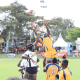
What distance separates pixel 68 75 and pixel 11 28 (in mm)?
44493

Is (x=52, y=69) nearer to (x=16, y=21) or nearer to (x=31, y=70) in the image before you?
(x=31, y=70)

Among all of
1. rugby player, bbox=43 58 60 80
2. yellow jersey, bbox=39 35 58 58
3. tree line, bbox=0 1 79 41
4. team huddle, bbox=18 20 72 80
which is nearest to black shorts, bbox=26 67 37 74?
team huddle, bbox=18 20 72 80

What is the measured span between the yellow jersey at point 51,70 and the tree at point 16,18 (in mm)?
41833

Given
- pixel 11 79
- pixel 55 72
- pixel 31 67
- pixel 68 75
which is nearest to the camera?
pixel 11 79

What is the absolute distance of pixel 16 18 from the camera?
1956 inches

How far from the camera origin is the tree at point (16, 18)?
48.0m

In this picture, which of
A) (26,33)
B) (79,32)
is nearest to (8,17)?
(26,33)

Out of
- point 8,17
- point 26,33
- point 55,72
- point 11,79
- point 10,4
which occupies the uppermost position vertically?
point 10,4

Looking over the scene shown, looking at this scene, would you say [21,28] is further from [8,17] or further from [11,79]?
[11,79]

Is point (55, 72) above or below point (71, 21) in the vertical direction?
below

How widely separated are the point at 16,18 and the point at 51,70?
4517 cm

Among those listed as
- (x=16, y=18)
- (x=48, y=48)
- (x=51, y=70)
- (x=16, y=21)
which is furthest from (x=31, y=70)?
(x=16, y=18)

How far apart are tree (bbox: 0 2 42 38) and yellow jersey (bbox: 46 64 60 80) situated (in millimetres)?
41833

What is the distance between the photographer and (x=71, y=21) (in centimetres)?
8388
